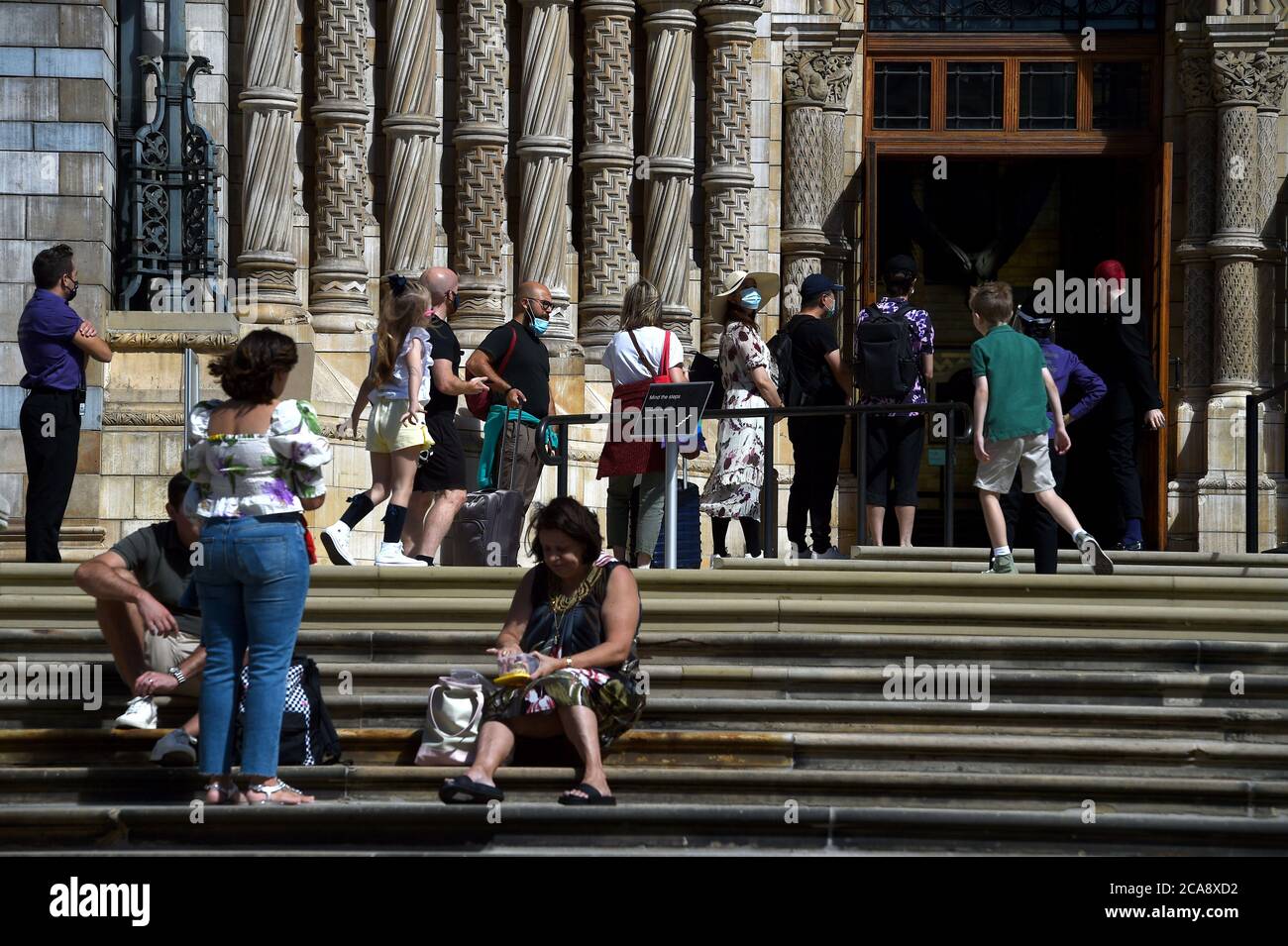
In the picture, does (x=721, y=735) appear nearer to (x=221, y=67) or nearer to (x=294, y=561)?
(x=294, y=561)

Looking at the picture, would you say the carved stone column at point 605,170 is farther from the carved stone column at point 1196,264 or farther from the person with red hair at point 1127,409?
the carved stone column at point 1196,264

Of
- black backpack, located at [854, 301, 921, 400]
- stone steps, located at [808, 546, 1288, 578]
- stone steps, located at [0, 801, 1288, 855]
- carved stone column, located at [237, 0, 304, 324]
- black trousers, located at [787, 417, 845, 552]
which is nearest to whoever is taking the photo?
stone steps, located at [0, 801, 1288, 855]

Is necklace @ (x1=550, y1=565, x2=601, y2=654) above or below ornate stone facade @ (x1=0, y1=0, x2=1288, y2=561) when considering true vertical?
below

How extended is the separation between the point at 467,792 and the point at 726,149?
35.5 ft

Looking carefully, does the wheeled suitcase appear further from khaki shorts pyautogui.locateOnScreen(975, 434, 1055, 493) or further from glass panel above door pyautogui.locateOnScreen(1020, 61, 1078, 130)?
glass panel above door pyautogui.locateOnScreen(1020, 61, 1078, 130)

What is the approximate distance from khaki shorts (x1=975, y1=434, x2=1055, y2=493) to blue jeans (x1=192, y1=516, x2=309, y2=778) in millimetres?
4246

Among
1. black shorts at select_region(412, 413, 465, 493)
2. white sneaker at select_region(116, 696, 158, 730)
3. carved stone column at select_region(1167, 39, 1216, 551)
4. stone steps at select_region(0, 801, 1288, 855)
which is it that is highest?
carved stone column at select_region(1167, 39, 1216, 551)

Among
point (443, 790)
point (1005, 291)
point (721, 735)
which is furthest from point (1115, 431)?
point (443, 790)

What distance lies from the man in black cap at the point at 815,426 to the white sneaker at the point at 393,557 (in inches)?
99.6

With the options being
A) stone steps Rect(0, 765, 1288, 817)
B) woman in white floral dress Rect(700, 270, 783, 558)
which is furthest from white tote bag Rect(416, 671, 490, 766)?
woman in white floral dress Rect(700, 270, 783, 558)

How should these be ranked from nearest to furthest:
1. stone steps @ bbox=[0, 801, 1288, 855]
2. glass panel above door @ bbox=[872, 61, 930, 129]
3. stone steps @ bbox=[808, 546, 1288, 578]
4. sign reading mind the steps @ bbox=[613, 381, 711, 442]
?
stone steps @ bbox=[0, 801, 1288, 855] < sign reading mind the steps @ bbox=[613, 381, 711, 442] < stone steps @ bbox=[808, 546, 1288, 578] < glass panel above door @ bbox=[872, 61, 930, 129]

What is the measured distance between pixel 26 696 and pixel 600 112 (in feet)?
31.7

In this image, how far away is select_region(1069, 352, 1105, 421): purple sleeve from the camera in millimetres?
13133

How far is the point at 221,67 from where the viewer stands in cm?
1689
